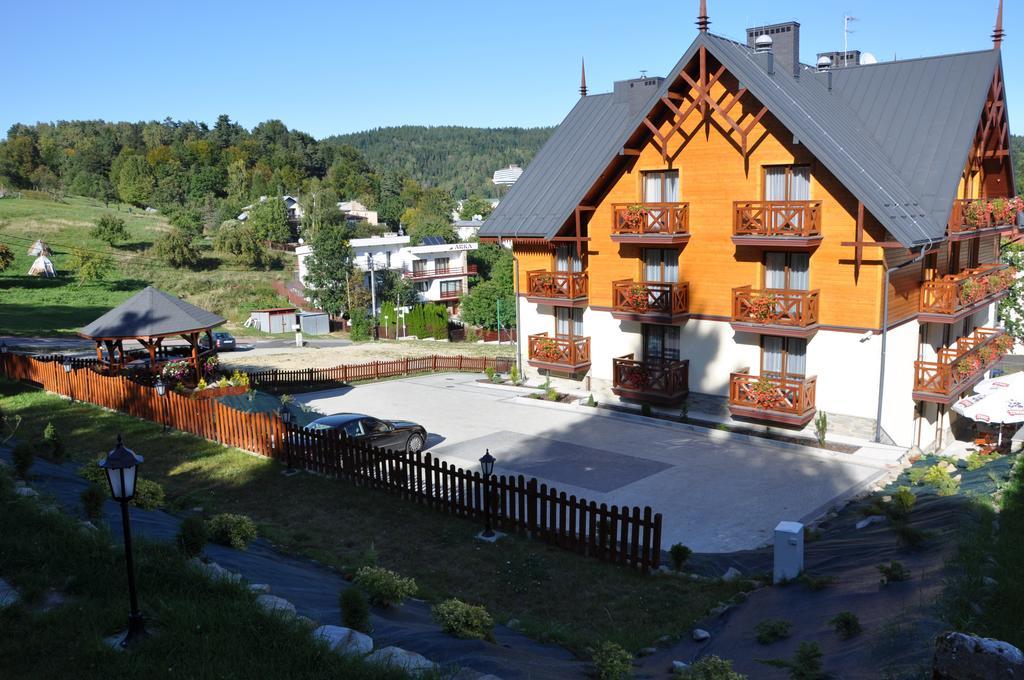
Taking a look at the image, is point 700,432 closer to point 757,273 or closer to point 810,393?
point 810,393

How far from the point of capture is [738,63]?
20.4 metres

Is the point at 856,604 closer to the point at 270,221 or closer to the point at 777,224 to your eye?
the point at 777,224

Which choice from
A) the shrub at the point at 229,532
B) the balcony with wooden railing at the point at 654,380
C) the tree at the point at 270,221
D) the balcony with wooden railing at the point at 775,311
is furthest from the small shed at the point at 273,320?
the shrub at the point at 229,532

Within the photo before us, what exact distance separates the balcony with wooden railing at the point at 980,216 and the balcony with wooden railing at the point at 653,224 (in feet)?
23.0

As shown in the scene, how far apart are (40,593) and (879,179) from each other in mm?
20283

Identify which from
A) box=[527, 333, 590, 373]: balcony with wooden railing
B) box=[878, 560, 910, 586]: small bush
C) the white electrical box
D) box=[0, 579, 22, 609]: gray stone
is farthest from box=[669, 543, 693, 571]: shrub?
box=[527, 333, 590, 373]: balcony with wooden railing

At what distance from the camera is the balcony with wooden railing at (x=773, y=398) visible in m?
20.2

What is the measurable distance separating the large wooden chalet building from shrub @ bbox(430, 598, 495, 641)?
46.7 ft

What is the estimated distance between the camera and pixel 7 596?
744 cm

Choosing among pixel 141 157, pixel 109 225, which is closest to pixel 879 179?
pixel 109 225

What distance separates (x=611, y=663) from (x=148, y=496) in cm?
837

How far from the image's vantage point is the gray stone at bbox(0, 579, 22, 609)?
23.8 feet

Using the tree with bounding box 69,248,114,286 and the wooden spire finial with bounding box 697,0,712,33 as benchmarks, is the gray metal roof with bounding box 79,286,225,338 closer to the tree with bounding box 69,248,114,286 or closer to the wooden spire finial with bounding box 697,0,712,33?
the wooden spire finial with bounding box 697,0,712,33

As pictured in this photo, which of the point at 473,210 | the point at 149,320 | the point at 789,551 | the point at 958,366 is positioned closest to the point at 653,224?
the point at 958,366
